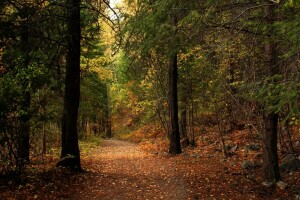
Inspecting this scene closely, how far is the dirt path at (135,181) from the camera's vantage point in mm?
7848

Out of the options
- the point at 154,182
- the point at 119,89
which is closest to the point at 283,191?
the point at 154,182

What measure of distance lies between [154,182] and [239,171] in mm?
2850

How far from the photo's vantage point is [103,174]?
33.7 ft

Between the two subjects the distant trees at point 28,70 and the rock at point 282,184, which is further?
the rock at point 282,184

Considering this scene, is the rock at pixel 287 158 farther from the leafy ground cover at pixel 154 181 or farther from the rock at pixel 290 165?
the leafy ground cover at pixel 154 181

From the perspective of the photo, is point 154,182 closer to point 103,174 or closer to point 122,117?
point 103,174

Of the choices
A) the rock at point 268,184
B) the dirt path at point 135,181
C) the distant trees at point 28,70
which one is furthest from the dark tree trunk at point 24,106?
the rock at point 268,184

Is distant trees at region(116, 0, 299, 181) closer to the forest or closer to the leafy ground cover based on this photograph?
the forest

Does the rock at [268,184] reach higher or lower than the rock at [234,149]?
lower

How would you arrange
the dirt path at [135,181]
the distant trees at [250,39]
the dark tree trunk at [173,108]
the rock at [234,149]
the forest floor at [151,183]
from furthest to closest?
the dark tree trunk at [173,108] → the rock at [234,149] → the dirt path at [135,181] → the forest floor at [151,183] → the distant trees at [250,39]

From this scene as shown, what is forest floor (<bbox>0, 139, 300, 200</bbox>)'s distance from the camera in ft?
24.5

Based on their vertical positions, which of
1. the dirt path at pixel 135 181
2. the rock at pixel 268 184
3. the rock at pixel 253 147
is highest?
the rock at pixel 253 147

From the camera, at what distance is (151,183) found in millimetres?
9070

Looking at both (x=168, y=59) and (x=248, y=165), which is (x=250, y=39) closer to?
(x=168, y=59)
